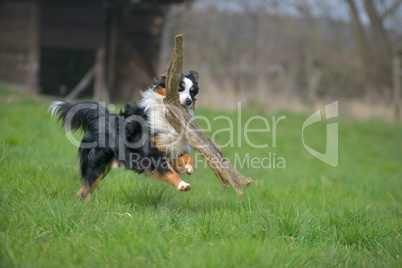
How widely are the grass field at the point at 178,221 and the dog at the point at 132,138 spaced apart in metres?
0.26

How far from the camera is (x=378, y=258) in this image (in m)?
3.12

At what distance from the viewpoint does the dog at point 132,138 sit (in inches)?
155

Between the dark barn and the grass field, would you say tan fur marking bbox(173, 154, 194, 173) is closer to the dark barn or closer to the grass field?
the grass field

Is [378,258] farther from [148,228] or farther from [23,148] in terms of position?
[23,148]

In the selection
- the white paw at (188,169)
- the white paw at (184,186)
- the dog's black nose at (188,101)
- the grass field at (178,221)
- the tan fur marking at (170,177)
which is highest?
the dog's black nose at (188,101)

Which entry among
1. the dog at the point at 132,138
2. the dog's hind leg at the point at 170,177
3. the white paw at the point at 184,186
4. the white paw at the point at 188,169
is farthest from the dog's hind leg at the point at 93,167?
the white paw at the point at 184,186

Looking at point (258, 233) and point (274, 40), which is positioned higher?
point (274, 40)

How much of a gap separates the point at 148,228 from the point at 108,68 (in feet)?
33.2

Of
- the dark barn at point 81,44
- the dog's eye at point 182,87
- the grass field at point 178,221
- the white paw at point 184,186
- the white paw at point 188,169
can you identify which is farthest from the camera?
the dark barn at point 81,44

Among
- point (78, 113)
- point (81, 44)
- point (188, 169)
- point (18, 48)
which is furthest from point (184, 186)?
point (18, 48)

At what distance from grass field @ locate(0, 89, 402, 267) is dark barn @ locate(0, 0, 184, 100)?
5547 millimetres

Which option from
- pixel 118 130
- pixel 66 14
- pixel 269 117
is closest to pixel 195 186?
pixel 118 130

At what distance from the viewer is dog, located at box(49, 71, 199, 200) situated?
3949 millimetres

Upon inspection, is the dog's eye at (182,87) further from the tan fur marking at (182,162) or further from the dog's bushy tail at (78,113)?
the dog's bushy tail at (78,113)
